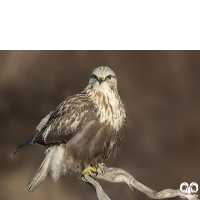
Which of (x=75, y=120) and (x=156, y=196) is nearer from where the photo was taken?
(x=156, y=196)

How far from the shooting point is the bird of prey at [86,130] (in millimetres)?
4074

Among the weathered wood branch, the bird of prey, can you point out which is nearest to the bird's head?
the bird of prey

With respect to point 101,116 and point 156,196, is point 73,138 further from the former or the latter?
point 156,196

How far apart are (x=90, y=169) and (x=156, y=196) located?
3.51 feet

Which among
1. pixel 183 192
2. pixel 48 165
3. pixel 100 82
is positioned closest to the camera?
pixel 183 192

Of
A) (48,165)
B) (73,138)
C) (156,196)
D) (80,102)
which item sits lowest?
(156,196)

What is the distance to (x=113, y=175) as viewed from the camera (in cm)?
409

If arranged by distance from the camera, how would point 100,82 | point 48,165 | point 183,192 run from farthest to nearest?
point 48,165
point 100,82
point 183,192

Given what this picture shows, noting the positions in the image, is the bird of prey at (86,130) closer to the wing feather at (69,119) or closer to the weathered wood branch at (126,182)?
the wing feather at (69,119)

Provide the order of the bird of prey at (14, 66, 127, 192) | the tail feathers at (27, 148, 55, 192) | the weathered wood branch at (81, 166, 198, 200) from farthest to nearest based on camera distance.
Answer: the tail feathers at (27, 148, 55, 192), the bird of prey at (14, 66, 127, 192), the weathered wood branch at (81, 166, 198, 200)

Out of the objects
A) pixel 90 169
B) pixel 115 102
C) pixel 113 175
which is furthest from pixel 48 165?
pixel 115 102

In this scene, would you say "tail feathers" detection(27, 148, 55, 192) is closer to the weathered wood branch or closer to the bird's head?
the weathered wood branch

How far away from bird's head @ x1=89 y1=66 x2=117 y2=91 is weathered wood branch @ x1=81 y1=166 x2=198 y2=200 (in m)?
1.01

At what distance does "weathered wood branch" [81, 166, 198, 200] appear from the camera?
11.2ft
